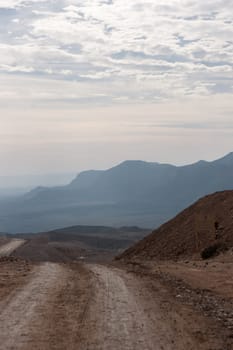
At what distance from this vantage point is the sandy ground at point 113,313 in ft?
34.8

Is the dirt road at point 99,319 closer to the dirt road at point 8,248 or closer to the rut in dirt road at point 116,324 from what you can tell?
the rut in dirt road at point 116,324

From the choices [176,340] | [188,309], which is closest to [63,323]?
[176,340]

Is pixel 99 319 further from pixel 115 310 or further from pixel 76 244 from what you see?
pixel 76 244

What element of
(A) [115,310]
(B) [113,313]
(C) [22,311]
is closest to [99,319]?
(B) [113,313]

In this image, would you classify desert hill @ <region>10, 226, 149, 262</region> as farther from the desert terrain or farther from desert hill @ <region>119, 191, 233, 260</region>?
the desert terrain

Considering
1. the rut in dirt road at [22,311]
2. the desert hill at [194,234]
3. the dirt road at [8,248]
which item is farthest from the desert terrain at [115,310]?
the dirt road at [8,248]

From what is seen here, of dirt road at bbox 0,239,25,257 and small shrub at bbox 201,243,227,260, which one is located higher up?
small shrub at bbox 201,243,227,260

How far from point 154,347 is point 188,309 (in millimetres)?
4390

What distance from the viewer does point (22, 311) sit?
1352 cm

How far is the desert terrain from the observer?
10656 millimetres

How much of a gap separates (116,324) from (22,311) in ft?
8.77

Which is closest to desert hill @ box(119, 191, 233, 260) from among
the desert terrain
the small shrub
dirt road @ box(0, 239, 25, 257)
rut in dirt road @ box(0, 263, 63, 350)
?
the small shrub

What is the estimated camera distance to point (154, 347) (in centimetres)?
1015

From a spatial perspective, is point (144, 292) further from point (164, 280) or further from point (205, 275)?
point (205, 275)
